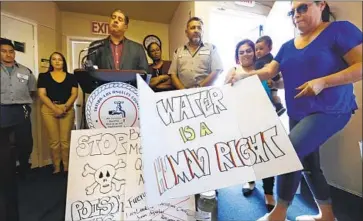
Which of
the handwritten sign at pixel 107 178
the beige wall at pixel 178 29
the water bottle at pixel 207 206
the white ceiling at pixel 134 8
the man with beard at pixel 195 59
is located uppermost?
the white ceiling at pixel 134 8

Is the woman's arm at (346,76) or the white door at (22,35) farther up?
the white door at (22,35)

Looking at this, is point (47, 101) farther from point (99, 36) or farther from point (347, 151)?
point (347, 151)

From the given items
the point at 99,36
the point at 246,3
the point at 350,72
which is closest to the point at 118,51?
the point at 99,36

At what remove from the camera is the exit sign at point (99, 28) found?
28.4 inches

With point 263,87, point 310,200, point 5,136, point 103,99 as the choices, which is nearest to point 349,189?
point 310,200

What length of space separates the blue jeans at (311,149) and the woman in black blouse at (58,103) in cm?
62

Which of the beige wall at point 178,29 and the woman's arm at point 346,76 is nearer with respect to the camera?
the woman's arm at point 346,76

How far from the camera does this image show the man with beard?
72 centimetres

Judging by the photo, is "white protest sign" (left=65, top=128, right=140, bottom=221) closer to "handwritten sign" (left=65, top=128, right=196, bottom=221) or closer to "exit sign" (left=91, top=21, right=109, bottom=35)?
"handwritten sign" (left=65, top=128, right=196, bottom=221)

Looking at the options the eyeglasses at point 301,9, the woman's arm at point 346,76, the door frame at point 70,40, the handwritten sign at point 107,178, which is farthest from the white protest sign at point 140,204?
the eyeglasses at point 301,9

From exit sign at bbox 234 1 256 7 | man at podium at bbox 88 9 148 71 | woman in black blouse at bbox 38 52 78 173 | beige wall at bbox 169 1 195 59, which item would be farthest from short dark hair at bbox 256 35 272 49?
woman in black blouse at bbox 38 52 78 173

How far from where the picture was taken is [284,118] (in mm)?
701

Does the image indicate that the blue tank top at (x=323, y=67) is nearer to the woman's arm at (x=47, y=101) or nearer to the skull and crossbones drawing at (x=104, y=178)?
the skull and crossbones drawing at (x=104, y=178)

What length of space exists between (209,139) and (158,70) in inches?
9.9
